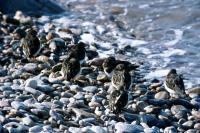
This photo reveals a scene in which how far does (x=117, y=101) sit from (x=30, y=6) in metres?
8.56

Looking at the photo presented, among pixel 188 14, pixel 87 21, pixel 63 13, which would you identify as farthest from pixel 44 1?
pixel 188 14

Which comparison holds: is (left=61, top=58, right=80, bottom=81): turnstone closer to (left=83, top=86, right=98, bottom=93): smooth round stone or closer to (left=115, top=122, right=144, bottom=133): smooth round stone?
(left=83, top=86, right=98, bottom=93): smooth round stone

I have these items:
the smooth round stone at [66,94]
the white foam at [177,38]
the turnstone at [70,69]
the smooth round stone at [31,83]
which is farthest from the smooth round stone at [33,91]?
the white foam at [177,38]

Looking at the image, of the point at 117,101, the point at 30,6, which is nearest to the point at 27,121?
the point at 117,101

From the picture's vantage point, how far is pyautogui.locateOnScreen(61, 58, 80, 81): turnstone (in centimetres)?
1141

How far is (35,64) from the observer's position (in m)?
12.5

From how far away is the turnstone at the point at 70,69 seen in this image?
11.4 metres

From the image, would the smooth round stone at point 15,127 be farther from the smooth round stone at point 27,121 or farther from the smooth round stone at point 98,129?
the smooth round stone at point 98,129

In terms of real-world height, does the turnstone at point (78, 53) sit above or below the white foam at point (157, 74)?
above

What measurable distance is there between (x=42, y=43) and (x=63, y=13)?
13.4 ft

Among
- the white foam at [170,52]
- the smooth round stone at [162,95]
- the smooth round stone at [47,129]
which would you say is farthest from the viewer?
the white foam at [170,52]

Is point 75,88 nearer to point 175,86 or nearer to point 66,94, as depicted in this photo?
point 66,94

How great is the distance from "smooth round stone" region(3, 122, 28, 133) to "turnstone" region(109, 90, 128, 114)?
162 cm

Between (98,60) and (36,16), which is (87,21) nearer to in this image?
(36,16)
